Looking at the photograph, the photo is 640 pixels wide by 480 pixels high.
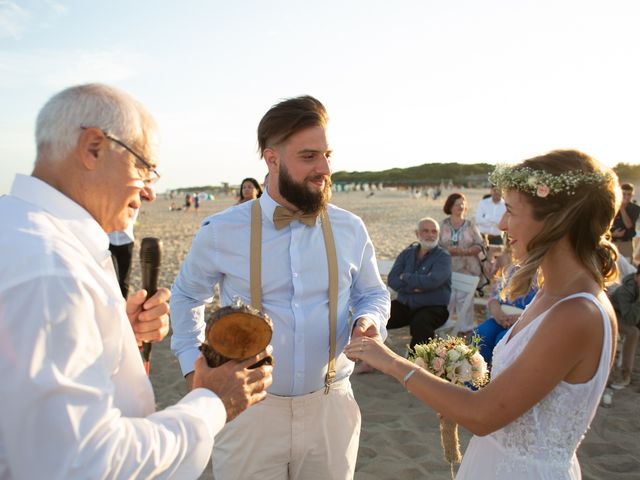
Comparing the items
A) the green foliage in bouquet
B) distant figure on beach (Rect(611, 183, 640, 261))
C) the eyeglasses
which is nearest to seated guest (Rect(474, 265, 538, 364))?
the green foliage in bouquet

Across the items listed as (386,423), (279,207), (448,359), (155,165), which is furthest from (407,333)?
(155,165)

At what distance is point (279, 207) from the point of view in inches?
105

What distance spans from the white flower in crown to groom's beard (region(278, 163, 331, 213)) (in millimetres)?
1124

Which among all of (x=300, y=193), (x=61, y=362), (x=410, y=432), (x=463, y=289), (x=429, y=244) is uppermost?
(x=300, y=193)

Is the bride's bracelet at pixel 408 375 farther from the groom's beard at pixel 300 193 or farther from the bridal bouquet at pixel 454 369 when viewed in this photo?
the groom's beard at pixel 300 193

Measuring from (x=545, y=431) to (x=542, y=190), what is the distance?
39.4 inches

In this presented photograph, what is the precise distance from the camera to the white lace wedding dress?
1.88 m

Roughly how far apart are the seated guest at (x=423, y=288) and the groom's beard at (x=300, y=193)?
4.07m

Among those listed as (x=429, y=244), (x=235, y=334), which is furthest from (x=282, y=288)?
(x=429, y=244)

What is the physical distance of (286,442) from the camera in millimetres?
2461

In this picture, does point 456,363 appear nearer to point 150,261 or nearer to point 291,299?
point 291,299

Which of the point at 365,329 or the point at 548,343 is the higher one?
the point at 548,343

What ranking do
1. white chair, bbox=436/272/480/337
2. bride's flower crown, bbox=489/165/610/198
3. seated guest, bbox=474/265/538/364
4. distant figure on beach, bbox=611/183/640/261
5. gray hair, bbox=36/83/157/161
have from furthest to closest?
distant figure on beach, bbox=611/183/640/261
white chair, bbox=436/272/480/337
seated guest, bbox=474/265/538/364
bride's flower crown, bbox=489/165/610/198
gray hair, bbox=36/83/157/161

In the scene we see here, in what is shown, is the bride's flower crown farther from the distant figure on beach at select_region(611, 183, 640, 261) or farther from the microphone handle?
the distant figure on beach at select_region(611, 183, 640, 261)
